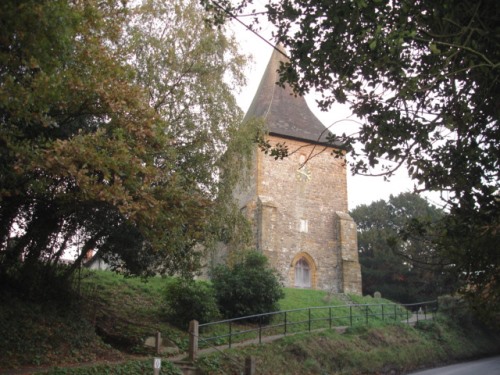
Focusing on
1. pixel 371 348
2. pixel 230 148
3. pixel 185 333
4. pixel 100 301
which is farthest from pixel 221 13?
pixel 371 348

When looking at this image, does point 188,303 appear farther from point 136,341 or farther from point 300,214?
point 300,214

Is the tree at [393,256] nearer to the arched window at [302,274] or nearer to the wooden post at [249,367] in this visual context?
the arched window at [302,274]

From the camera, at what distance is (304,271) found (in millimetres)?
29219

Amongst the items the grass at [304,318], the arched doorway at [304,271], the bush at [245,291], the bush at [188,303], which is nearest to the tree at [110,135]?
the bush at [188,303]

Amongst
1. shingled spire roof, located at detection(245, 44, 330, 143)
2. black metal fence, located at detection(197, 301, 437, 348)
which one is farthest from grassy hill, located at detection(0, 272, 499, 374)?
shingled spire roof, located at detection(245, 44, 330, 143)

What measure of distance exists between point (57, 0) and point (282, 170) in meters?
23.7

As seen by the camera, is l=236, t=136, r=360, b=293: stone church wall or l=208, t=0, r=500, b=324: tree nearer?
l=208, t=0, r=500, b=324: tree

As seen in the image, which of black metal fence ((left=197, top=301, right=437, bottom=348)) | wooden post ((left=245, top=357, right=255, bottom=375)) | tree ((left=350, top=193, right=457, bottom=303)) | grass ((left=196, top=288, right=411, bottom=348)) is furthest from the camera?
tree ((left=350, top=193, right=457, bottom=303))

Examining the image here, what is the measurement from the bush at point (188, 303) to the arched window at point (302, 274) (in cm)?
1453

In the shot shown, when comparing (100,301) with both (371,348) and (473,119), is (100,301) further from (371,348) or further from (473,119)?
(473,119)

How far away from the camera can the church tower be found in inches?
1108

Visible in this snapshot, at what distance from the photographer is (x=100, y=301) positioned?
49.7 ft

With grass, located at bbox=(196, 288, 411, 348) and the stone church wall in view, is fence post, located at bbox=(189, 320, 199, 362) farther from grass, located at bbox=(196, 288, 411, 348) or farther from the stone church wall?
the stone church wall

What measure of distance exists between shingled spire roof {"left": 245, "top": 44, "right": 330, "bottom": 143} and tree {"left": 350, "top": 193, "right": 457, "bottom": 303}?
27.7 feet
